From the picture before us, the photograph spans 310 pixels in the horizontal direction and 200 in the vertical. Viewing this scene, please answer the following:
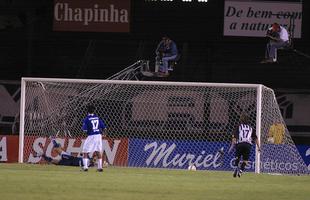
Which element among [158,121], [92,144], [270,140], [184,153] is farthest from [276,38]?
[92,144]

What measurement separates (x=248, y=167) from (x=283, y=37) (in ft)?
13.9

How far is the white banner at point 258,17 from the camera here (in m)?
26.4

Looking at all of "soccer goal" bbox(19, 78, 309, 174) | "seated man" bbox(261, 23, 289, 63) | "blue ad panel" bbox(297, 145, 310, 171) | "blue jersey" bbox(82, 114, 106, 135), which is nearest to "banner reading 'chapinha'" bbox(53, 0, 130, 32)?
"soccer goal" bbox(19, 78, 309, 174)

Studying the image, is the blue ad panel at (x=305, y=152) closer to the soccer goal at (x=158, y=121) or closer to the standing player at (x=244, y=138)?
the soccer goal at (x=158, y=121)

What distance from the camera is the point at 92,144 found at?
1858 centimetres

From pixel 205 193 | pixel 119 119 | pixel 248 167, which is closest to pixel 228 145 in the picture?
pixel 248 167

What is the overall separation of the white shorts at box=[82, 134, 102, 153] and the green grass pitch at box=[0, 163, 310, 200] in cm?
162

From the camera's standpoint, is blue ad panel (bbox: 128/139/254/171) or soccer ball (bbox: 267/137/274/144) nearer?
soccer ball (bbox: 267/137/274/144)

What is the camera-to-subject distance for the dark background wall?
2695cm

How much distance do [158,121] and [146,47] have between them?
3.82 meters

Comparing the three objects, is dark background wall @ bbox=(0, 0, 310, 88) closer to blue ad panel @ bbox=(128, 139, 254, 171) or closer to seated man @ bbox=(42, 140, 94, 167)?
blue ad panel @ bbox=(128, 139, 254, 171)

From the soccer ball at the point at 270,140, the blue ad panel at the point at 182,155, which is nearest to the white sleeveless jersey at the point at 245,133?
the soccer ball at the point at 270,140

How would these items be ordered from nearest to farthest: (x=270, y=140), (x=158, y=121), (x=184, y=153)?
1. (x=270, y=140)
2. (x=184, y=153)
3. (x=158, y=121)

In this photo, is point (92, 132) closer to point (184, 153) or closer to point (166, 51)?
point (184, 153)
